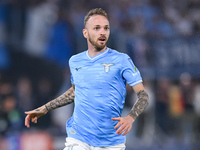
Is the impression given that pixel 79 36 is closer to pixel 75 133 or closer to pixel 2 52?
pixel 2 52

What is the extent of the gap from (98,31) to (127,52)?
7.67m

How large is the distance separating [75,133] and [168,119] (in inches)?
297

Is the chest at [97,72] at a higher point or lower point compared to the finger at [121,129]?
Result: higher

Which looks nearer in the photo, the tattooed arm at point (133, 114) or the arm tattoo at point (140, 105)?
the tattooed arm at point (133, 114)

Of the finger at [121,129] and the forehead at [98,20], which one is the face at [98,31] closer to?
the forehead at [98,20]

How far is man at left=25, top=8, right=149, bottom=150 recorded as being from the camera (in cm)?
476

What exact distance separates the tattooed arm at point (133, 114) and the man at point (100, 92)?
11mm

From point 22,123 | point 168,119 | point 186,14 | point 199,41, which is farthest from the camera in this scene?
point 186,14

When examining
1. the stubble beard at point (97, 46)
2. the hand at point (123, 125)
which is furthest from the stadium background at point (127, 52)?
the hand at point (123, 125)

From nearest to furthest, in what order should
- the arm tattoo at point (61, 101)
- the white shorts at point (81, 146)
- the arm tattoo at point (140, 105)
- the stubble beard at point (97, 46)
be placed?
the arm tattoo at point (140, 105) < the white shorts at point (81, 146) < the stubble beard at point (97, 46) < the arm tattoo at point (61, 101)

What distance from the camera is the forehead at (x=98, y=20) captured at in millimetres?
4863

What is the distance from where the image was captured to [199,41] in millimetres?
13047

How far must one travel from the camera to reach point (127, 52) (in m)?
12.5

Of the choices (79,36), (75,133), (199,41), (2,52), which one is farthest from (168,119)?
(75,133)
